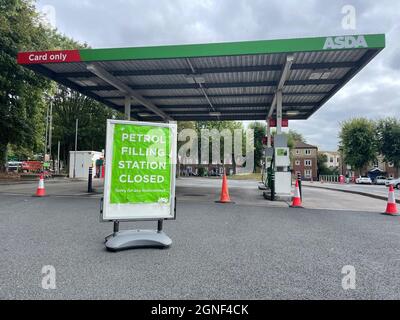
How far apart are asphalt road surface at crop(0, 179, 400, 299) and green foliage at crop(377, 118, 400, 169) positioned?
1927 inches

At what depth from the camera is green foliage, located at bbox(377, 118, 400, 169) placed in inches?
1902

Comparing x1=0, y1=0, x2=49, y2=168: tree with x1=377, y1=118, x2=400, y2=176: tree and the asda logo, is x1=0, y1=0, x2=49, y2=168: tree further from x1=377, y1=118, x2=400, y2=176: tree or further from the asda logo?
x1=377, y1=118, x2=400, y2=176: tree

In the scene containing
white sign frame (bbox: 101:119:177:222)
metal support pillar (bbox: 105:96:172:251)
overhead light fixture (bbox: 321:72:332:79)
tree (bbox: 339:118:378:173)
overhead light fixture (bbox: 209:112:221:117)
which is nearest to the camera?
metal support pillar (bbox: 105:96:172:251)

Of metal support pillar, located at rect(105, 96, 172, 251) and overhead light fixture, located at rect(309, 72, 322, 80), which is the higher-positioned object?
overhead light fixture, located at rect(309, 72, 322, 80)

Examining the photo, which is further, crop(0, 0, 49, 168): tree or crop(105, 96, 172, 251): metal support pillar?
crop(0, 0, 49, 168): tree

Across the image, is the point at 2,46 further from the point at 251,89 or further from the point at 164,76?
the point at 251,89

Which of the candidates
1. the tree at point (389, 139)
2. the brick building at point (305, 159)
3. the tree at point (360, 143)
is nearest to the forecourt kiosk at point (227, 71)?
the tree at point (360, 143)

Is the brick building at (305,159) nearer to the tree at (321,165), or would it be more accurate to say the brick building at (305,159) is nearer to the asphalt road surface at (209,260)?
the tree at (321,165)

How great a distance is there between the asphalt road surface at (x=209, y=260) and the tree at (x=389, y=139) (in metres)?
48.9

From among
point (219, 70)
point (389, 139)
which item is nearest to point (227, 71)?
point (219, 70)

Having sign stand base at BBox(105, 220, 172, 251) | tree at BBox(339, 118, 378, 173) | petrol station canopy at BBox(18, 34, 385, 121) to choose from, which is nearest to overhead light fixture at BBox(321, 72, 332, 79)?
petrol station canopy at BBox(18, 34, 385, 121)

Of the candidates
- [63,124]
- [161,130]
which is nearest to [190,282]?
[161,130]
